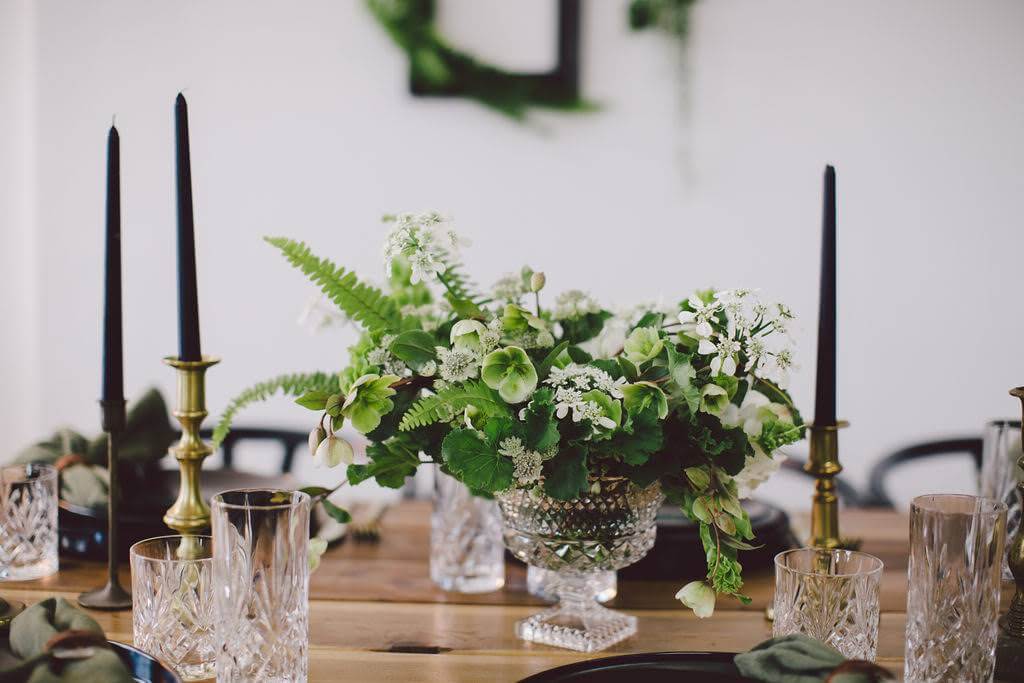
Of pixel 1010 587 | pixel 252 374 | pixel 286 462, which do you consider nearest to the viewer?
pixel 1010 587

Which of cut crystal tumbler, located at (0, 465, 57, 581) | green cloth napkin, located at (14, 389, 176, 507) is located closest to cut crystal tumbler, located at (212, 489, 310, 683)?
cut crystal tumbler, located at (0, 465, 57, 581)

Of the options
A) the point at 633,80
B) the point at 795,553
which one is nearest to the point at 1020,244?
the point at 633,80

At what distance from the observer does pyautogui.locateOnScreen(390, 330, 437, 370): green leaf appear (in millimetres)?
996

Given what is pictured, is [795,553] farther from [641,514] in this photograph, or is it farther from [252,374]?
[252,374]

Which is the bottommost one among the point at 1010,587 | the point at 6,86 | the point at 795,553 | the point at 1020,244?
the point at 1010,587

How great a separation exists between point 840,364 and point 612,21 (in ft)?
3.70

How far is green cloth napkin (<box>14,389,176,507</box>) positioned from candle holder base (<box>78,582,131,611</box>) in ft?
0.83

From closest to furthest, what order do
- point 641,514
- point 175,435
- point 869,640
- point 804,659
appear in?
point 804,659
point 869,640
point 641,514
point 175,435

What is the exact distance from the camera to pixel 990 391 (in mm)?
2828

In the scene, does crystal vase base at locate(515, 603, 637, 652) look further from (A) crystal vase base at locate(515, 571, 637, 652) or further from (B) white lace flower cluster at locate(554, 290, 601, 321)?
(B) white lace flower cluster at locate(554, 290, 601, 321)

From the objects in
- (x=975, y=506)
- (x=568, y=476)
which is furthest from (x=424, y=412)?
(x=975, y=506)

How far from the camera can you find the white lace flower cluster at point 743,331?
3.05 ft

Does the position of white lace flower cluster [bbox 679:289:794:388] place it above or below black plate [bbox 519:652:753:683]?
above

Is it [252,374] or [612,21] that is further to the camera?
[252,374]
